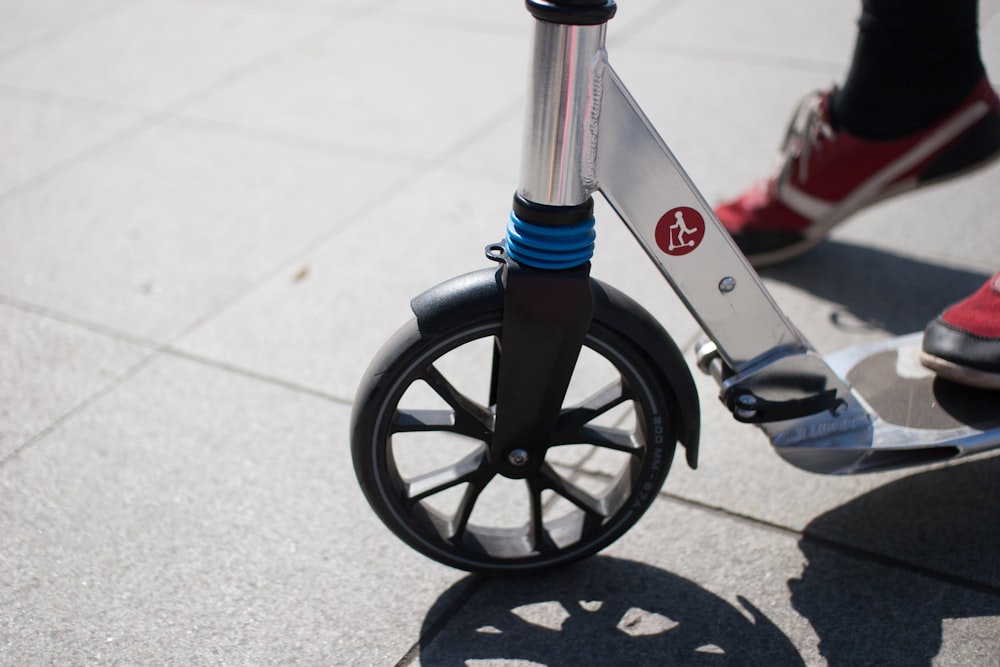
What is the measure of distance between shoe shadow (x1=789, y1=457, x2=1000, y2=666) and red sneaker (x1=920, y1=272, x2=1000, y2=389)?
0.31 m

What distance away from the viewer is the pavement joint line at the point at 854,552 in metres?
2.27

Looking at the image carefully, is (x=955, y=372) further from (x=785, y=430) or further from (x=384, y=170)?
(x=384, y=170)

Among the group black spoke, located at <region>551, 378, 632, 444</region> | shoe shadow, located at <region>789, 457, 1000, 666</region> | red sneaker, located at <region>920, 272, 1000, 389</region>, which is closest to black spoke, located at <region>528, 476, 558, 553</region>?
black spoke, located at <region>551, 378, 632, 444</region>

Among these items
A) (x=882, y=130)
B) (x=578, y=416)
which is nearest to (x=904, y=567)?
(x=578, y=416)

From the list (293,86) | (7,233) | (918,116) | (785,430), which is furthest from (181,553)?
(293,86)

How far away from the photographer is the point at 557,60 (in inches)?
71.4

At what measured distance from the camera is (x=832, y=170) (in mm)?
3369

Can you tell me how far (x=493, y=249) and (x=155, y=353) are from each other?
5.41ft

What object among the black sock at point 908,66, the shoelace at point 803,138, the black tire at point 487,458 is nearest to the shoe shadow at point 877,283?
the shoelace at point 803,138

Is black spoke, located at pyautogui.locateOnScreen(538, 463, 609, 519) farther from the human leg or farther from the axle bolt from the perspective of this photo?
the human leg

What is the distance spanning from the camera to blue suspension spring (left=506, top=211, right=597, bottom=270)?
1.95 meters

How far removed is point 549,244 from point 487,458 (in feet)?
1.68

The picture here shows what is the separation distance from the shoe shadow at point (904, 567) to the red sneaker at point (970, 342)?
31cm

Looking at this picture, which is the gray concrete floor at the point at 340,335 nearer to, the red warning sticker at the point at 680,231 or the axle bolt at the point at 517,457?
the axle bolt at the point at 517,457
